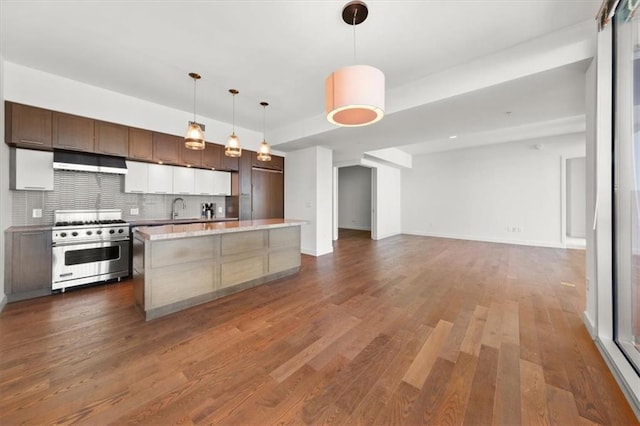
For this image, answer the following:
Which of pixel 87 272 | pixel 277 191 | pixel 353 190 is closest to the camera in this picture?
pixel 87 272

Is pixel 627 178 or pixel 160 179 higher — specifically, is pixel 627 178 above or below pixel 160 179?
below

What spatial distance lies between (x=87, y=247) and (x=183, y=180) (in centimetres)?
183

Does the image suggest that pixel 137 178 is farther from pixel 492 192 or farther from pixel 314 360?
pixel 492 192

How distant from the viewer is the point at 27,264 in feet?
10.0

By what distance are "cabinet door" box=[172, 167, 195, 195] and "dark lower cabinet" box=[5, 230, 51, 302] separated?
6.09ft

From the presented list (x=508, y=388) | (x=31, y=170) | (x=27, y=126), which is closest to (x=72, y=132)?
(x=27, y=126)

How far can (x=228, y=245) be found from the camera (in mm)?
3225

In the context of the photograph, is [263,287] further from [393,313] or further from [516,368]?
[516,368]

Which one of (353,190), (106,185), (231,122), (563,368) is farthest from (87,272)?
(353,190)

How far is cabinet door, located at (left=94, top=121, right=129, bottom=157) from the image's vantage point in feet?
12.0

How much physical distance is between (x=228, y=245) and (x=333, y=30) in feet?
9.30

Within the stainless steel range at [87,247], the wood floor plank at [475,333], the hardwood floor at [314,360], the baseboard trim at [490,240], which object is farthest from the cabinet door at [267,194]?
the baseboard trim at [490,240]

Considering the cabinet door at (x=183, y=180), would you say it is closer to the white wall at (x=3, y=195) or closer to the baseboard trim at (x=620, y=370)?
the white wall at (x=3, y=195)

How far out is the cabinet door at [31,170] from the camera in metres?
3.15
